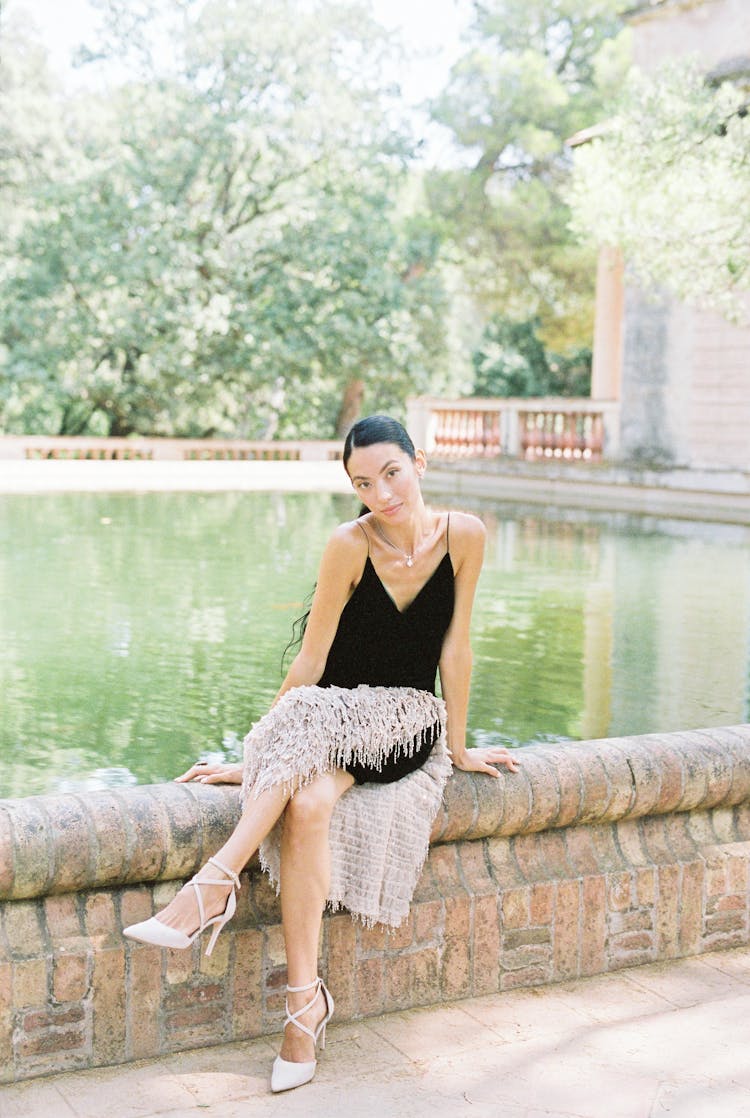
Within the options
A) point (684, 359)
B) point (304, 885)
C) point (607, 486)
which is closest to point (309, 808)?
point (304, 885)

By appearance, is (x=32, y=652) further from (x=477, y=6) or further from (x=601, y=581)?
(x=477, y=6)

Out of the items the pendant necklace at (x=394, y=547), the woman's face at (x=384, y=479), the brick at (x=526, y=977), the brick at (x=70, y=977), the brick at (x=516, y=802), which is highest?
the woman's face at (x=384, y=479)

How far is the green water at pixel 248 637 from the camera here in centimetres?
627

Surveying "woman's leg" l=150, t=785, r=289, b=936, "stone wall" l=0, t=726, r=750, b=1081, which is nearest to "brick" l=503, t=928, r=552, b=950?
"stone wall" l=0, t=726, r=750, b=1081

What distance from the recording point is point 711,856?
13.4ft

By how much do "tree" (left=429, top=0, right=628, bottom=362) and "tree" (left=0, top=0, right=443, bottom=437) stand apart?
165 centimetres

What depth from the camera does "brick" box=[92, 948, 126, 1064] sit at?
3189 millimetres

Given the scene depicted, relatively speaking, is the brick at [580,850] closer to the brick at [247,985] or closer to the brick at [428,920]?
the brick at [428,920]

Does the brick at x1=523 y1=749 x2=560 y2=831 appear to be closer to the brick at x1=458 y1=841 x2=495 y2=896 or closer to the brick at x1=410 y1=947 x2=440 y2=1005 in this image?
the brick at x1=458 y1=841 x2=495 y2=896

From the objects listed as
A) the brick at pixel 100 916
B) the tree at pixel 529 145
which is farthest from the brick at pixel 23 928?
the tree at pixel 529 145

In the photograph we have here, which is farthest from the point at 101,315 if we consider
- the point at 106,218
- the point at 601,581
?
the point at 601,581

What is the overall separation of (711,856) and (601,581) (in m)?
7.28

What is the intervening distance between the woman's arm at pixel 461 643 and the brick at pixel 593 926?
18.0 inches

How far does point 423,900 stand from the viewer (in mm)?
3648
